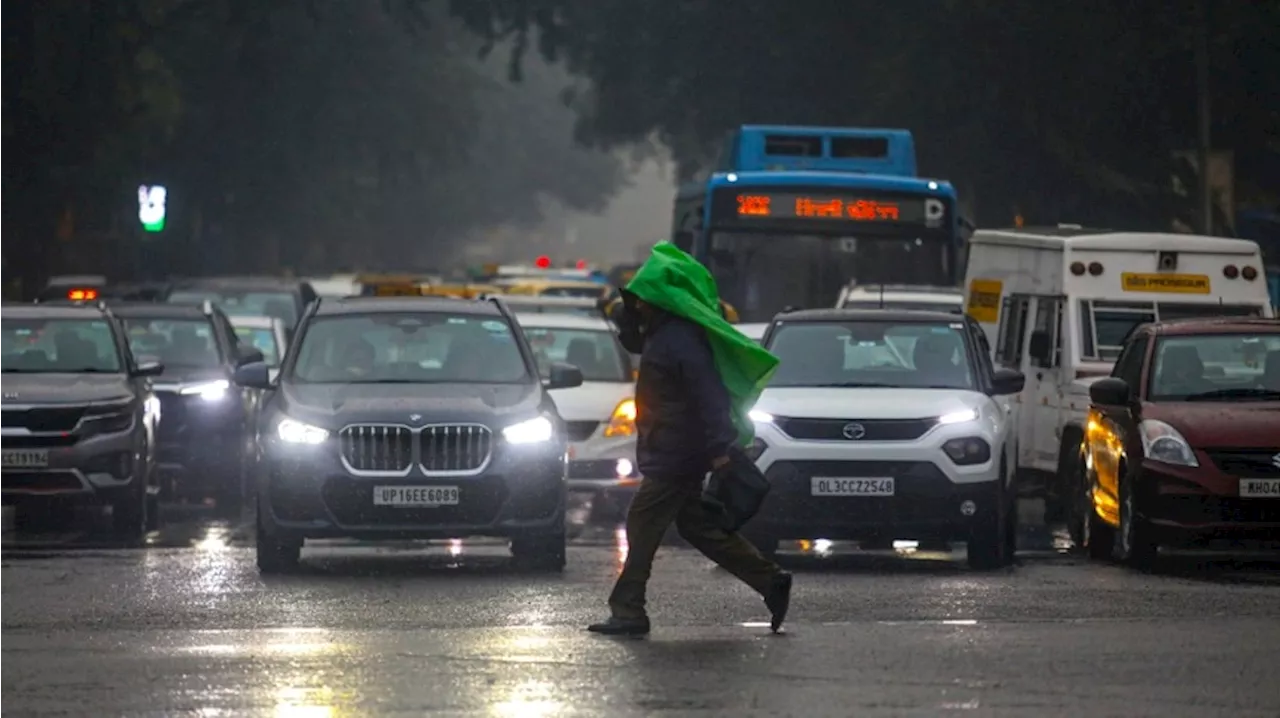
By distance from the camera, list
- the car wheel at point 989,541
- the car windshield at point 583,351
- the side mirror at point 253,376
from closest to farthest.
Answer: the car wheel at point 989,541 < the side mirror at point 253,376 < the car windshield at point 583,351

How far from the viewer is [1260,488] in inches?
688

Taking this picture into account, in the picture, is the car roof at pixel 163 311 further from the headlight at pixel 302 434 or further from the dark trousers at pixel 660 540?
the dark trousers at pixel 660 540

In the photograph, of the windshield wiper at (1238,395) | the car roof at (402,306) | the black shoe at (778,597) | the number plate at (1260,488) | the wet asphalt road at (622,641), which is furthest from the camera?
the car roof at (402,306)

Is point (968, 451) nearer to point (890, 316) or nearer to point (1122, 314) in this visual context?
A: point (890, 316)

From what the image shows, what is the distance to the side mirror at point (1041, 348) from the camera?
23.4m

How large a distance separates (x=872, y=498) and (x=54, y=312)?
751 centimetres

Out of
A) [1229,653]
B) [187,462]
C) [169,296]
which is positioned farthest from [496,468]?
[169,296]

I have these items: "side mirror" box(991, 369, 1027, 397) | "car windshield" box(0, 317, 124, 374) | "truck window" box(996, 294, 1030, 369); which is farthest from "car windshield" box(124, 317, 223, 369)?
"side mirror" box(991, 369, 1027, 397)

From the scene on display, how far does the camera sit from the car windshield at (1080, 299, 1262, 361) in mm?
23389

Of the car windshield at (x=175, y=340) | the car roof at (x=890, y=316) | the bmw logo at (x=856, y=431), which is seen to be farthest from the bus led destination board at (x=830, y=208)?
the bmw logo at (x=856, y=431)

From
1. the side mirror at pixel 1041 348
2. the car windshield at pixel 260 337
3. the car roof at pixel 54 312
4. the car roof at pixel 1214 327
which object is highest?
the car roof at pixel 1214 327

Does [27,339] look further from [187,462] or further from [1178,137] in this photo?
[1178,137]

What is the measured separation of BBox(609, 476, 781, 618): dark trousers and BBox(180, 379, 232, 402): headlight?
13707mm

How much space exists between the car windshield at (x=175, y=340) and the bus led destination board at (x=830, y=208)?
5.50 meters
